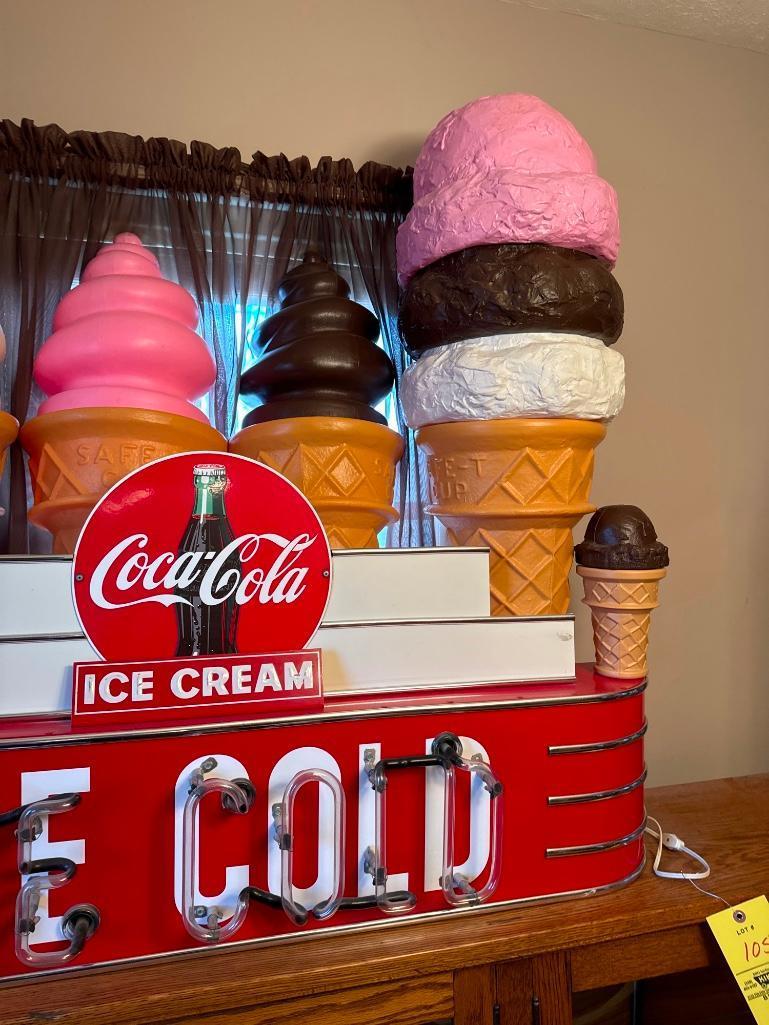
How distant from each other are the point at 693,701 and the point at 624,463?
58 cm

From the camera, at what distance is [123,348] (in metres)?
0.98

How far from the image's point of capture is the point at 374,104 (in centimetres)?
146

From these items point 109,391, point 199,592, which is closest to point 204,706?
point 199,592

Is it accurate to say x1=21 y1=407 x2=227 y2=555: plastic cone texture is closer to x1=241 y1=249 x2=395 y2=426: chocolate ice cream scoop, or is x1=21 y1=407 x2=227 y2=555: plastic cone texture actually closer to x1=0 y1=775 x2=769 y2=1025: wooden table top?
x1=241 y1=249 x2=395 y2=426: chocolate ice cream scoop

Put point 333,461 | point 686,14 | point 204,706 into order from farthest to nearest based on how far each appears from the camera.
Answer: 1. point 686,14
2. point 333,461
3. point 204,706

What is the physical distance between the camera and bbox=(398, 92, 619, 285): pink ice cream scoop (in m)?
1.07

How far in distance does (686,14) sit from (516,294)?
1.09m

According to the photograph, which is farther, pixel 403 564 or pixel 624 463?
pixel 624 463

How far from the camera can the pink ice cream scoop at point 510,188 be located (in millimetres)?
1070

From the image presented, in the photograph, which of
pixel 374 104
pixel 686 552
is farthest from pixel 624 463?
pixel 374 104

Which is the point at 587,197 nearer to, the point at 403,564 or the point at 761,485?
the point at 403,564

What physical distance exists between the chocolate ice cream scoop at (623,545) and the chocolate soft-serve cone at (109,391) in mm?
610

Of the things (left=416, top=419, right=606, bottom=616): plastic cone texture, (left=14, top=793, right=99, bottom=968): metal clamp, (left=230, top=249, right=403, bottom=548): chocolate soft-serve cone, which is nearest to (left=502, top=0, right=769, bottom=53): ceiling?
(left=230, top=249, right=403, bottom=548): chocolate soft-serve cone

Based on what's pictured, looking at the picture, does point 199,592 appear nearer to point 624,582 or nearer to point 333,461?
point 333,461
